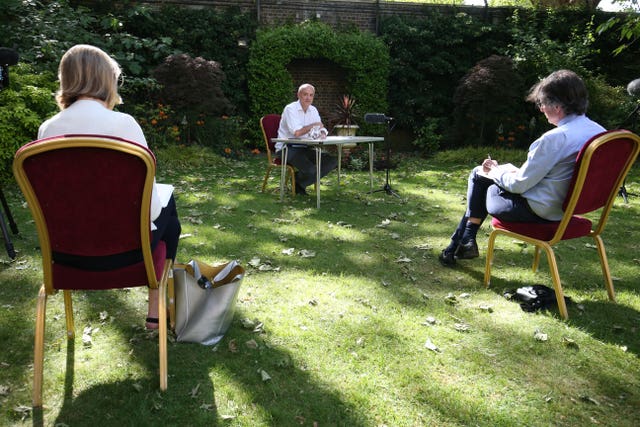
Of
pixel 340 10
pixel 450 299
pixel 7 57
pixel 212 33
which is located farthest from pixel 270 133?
pixel 340 10

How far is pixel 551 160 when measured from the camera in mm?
2852

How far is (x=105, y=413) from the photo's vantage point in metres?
2.01

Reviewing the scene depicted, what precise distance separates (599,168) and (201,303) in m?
2.45

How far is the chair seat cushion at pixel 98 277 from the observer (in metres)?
2.02

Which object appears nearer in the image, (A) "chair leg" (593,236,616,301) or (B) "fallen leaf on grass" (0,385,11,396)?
(B) "fallen leaf on grass" (0,385,11,396)

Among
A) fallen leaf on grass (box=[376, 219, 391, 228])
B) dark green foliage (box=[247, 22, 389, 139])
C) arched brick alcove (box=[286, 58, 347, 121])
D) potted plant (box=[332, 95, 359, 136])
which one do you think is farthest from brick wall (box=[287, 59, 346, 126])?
fallen leaf on grass (box=[376, 219, 391, 228])

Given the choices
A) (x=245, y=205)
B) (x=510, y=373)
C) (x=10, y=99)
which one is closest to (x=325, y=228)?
(x=245, y=205)

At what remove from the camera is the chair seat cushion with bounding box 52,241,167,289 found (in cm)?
202

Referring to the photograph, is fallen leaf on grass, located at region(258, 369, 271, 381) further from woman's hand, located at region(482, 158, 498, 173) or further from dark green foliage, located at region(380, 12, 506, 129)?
dark green foliage, located at region(380, 12, 506, 129)

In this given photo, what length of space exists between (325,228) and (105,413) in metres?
3.17

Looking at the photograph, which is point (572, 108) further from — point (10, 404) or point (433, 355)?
point (10, 404)

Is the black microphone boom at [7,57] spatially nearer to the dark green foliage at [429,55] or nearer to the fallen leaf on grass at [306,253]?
the fallen leaf on grass at [306,253]

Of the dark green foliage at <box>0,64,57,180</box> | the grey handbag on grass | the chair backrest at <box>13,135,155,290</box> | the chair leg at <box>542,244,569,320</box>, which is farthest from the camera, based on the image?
the dark green foliage at <box>0,64,57,180</box>

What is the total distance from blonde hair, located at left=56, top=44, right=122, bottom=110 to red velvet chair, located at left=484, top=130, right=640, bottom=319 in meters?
2.55
